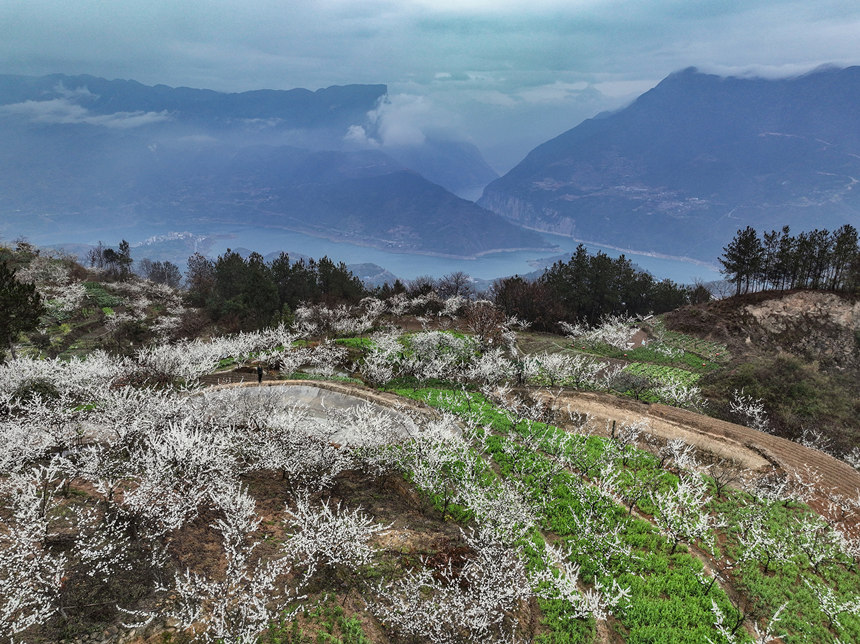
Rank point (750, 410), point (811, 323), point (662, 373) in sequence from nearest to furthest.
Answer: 1. point (750, 410)
2. point (662, 373)
3. point (811, 323)

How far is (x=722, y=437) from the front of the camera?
2155 cm

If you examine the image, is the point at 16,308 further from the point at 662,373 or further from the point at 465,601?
the point at 662,373

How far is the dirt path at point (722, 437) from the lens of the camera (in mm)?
18688

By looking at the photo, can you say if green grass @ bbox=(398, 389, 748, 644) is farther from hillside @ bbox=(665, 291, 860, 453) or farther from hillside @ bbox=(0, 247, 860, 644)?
hillside @ bbox=(665, 291, 860, 453)

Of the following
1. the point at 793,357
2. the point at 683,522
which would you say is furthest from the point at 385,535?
the point at 793,357

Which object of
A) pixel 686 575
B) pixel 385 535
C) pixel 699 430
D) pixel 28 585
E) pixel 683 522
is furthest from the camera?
pixel 699 430

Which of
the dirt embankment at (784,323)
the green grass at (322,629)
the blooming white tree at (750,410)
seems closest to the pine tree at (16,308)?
the green grass at (322,629)

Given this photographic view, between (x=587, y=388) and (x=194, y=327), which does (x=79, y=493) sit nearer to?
(x=587, y=388)

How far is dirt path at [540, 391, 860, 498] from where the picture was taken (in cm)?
1869

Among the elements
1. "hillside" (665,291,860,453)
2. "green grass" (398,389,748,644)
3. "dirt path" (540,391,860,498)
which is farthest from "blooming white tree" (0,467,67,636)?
"hillside" (665,291,860,453)

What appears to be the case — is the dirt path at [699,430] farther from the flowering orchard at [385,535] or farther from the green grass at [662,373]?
the green grass at [662,373]

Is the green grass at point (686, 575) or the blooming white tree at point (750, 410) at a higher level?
the green grass at point (686, 575)

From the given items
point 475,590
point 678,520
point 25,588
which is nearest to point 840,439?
point 678,520

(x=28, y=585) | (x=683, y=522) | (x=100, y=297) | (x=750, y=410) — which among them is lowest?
(x=100, y=297)
